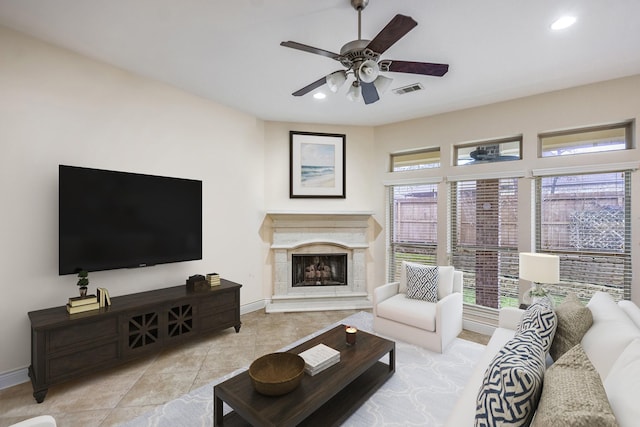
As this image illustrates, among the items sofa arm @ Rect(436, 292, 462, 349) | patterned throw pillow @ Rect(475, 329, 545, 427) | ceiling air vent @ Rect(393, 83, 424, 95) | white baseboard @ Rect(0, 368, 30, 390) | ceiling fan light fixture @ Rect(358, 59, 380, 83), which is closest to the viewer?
patterned throw pillow @ Rect(475, 329, 545, 427)

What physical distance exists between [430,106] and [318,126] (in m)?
1.69

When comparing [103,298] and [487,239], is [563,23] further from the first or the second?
[103,298]

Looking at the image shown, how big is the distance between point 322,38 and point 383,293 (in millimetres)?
2795

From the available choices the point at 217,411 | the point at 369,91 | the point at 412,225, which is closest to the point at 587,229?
the point at 412,225

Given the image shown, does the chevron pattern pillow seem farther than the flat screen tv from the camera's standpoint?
No

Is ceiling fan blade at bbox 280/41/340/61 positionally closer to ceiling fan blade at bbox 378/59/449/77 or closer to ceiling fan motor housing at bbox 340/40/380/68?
ceiling fan motor housing at bbox 340/40/380/68

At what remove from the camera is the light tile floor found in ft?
7.00

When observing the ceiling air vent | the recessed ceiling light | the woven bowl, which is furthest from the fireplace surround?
the recessed ceiling light

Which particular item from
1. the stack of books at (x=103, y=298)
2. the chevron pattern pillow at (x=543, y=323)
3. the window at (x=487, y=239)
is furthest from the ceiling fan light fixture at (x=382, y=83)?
the stack of books at (x=103, y=298)

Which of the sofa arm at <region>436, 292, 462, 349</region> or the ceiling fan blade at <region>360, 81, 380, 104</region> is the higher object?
the ceiling fan blade at <region>360, 81, 380, 104</region>

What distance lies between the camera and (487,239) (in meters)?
3.84

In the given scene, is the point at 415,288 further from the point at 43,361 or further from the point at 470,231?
the point at 43,361

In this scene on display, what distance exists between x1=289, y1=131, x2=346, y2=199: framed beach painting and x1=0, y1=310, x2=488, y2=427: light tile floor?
2.07 meters

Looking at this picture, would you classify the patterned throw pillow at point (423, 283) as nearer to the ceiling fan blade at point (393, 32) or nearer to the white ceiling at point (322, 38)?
the white ceiling at point (322, 38)
